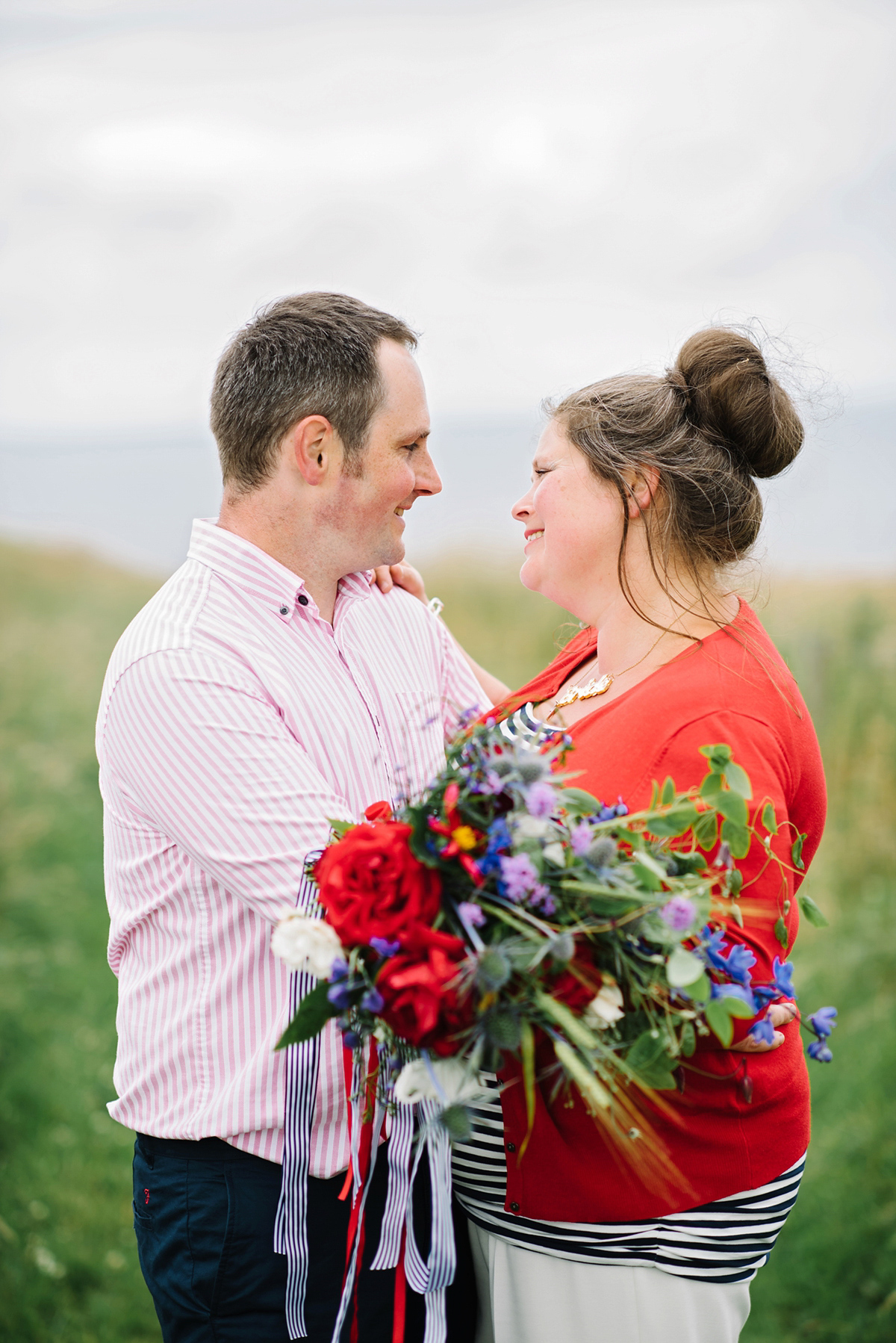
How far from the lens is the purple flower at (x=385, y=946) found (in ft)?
4.44

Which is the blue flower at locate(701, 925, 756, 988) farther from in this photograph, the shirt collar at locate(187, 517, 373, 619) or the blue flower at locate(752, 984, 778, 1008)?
the shirt collar at locate(187, 517, 373, 619)

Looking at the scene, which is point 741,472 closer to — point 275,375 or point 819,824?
point 819,824

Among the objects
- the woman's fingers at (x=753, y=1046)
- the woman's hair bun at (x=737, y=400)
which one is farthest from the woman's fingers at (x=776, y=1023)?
the woman's hair bun at (x=737, y=400)

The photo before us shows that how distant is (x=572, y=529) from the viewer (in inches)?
90.9

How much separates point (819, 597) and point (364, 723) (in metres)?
4.46

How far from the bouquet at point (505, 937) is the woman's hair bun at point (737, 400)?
3.41ft

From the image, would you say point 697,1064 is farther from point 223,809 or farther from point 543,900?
point 223,809

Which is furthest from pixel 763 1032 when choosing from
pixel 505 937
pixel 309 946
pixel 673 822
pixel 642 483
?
pixel 642 483

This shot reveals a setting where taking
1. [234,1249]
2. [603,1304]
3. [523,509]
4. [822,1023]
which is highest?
[523,509]

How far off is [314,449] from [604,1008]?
53.8 inches

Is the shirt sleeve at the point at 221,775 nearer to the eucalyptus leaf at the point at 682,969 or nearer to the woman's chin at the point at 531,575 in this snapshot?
the eucalyptus leaf at the point at 682,969

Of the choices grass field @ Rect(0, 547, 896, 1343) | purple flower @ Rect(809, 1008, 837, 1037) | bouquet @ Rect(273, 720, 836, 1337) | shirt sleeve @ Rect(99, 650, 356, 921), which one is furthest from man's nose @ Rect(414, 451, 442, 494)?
grass field @ Rect(0, 547, 896, 1343)

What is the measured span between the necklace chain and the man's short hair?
0.71 metres

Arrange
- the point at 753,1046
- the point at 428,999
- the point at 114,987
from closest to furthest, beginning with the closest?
1. the point at 428,999
2. the point at 753,1046
3. the point at 114,987
